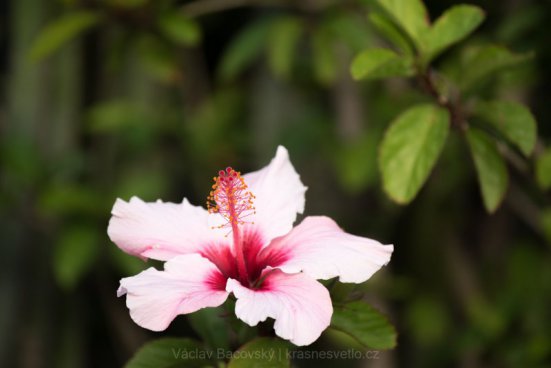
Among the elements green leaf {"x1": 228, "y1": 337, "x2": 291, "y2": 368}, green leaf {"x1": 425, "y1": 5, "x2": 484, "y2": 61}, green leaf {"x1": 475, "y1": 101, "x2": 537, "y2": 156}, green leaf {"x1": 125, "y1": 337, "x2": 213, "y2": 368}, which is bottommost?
green leaf {"x1": 125, "y1": 337, "x2": 213, "y2": 368}

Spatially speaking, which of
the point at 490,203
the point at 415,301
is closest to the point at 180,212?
the point at 490,203

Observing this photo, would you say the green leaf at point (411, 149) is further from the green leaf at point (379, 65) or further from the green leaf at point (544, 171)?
the green leaf at point (544, 171)

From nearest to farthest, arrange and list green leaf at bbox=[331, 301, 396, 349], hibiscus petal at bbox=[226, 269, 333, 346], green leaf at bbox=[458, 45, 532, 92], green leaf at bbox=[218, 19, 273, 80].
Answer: hibiscus petal at bbox=[226, 269, 333, 346] < green leaf at bbox=[331, 301, 396, 349] < green leaf at bbox=[458, 45, 532, 92] < green leaf at bbox=[218, 19, 273, 80]

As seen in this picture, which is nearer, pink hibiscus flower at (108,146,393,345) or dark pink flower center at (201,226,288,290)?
pink hibiscus flower at (108,146,393,345)

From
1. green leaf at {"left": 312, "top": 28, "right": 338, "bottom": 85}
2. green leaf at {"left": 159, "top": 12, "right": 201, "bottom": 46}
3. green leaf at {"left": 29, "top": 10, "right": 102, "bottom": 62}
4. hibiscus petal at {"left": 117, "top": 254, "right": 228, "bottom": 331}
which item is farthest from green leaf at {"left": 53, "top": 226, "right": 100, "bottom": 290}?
hibiscus petal at {"left": 117, "top": 254, "right": 228, "bottom": 331}

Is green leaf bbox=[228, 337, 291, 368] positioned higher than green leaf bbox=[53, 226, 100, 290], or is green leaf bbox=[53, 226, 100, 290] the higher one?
green leaf bbox=[228, 337, 291, 368]

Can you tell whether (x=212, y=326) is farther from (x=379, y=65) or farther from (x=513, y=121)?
(x=513, y=121)

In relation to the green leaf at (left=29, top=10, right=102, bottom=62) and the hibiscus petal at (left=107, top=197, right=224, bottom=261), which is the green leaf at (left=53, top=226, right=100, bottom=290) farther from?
the hibiscus petal at (left=107, top=197, right=224, bottom=261)

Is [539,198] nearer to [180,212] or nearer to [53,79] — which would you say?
[180,212]
